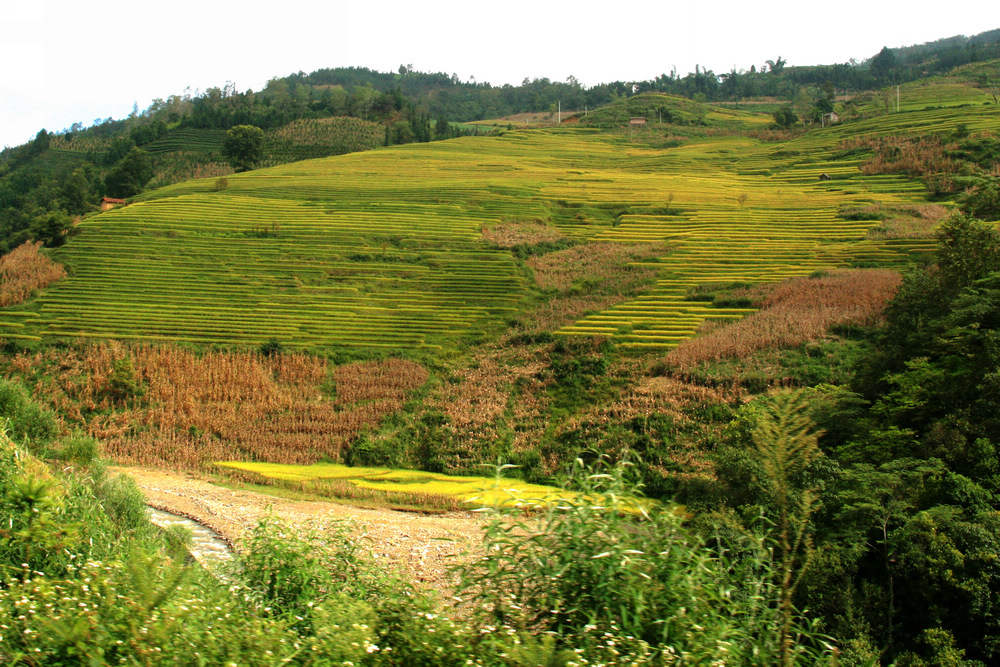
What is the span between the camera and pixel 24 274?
4884 cm

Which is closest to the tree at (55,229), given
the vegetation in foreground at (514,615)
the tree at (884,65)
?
the vegetation in foreground at (514,615)

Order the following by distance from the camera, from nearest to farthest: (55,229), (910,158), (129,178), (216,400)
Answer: (216,400)
(55,229)
(910,158)
(129,178)

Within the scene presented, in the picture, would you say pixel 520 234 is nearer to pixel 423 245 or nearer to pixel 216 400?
pixel 423 245

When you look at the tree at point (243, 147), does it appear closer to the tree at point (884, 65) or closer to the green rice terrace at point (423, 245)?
the green rice terrace at point (423, 245)

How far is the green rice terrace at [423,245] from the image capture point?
42.5 metres

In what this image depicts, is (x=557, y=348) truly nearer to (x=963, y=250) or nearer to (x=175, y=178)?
(x=963, y=250)

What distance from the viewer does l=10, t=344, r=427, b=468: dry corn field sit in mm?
32062

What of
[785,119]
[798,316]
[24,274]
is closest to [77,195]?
[24,274]

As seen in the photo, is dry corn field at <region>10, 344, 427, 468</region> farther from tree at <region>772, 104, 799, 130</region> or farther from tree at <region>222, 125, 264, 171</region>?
tree at <region>772, 104, 799, 130</region>

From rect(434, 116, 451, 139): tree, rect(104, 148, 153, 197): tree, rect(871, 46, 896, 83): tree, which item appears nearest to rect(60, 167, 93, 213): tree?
rect(104, 148, 153, 197): tree

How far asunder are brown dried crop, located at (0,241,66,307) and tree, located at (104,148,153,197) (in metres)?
40.6

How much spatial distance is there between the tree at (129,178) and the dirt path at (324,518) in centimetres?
7326

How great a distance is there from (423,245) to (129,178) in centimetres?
5686

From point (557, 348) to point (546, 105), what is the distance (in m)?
158
